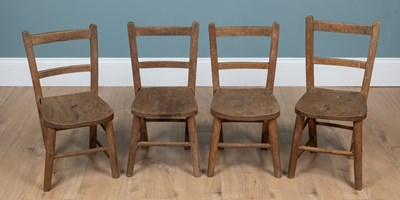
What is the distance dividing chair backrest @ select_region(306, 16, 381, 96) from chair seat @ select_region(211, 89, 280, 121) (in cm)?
30

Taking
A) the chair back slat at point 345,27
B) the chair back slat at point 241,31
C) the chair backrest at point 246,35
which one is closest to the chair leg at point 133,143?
the chair backrest at point 246,35

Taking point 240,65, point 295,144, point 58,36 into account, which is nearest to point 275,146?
point 295,144

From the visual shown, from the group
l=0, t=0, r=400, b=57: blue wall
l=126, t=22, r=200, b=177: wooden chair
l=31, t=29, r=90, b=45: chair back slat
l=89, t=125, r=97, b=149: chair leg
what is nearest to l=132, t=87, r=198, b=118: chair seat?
l=126, t=22, r=200, b=177: wooden chair

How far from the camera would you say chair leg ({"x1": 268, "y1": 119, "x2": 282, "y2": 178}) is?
3.63 metres

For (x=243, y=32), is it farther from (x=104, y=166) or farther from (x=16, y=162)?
(x=16, y=162)

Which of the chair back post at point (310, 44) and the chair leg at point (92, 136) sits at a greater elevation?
the chair back post at point (310, 44)

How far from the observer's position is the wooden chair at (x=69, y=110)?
352 centimetres

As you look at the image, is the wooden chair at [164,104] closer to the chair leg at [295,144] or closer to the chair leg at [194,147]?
the chair leg at [194,147]

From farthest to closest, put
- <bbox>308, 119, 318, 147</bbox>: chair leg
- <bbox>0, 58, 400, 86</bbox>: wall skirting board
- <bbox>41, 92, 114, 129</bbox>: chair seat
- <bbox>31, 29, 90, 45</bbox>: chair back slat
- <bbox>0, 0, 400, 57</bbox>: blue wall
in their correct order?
<bbox>0, 58, 400, 86</bbox>: wall skirting board < <bbox>0, 0, 400, 57</bbox>: blue wall < <bbox>308, 119, 318, 147</bbox>: chair leg < <bbox>31, 29, 90, 45</bbox>: chair back slat < <bbox>41, 92, 114, 129</bbox>: chair seat

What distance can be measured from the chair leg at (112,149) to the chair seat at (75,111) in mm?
60

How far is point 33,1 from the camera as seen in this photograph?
16.0ft

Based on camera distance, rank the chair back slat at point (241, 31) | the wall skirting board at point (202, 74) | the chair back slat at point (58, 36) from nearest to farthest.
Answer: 1. the chair back slat at point (58, 36)
2. the chair back slat at point (241, 31)
3. the wall skirting board at point (202, 74)

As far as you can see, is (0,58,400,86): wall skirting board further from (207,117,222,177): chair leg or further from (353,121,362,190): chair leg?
(353,121,362,190): chair leg

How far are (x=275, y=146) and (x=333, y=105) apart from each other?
0.36 m
